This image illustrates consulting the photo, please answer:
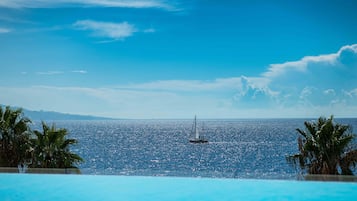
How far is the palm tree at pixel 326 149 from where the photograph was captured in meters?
9.02

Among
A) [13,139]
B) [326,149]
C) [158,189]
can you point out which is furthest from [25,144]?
[326,149]

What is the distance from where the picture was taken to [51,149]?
32.1 feet

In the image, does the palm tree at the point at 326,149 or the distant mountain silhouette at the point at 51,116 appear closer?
the palm tree at the point at 326,149

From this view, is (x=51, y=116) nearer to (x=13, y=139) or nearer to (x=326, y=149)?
(x=13, y=139)

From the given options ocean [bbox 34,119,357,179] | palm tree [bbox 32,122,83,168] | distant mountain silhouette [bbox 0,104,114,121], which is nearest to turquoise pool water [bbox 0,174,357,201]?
palm tree [bbox 32,122,83,168]

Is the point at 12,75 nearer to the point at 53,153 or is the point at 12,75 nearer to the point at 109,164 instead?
the point at 109,164

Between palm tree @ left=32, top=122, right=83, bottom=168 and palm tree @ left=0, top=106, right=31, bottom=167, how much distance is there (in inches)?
9.4

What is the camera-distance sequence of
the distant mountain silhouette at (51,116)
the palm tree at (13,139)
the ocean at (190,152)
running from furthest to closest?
the distant mountain silhouette at (51,116)
the ocean at (190,152)
the palm tree at (13,139)

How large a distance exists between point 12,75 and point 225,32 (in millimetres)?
11600

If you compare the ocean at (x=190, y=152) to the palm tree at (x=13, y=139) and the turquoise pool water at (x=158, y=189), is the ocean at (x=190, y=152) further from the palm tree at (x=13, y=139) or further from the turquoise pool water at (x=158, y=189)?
the turquoise pool water at (x=158, y=189)

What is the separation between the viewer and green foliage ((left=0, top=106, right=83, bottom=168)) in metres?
9.70

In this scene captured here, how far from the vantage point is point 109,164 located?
30.7 metres

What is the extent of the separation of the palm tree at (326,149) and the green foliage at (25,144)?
499 centimetres

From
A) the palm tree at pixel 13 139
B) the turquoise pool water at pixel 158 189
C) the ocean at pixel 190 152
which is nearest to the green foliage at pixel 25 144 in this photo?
the palm tree at pixel 13 139
